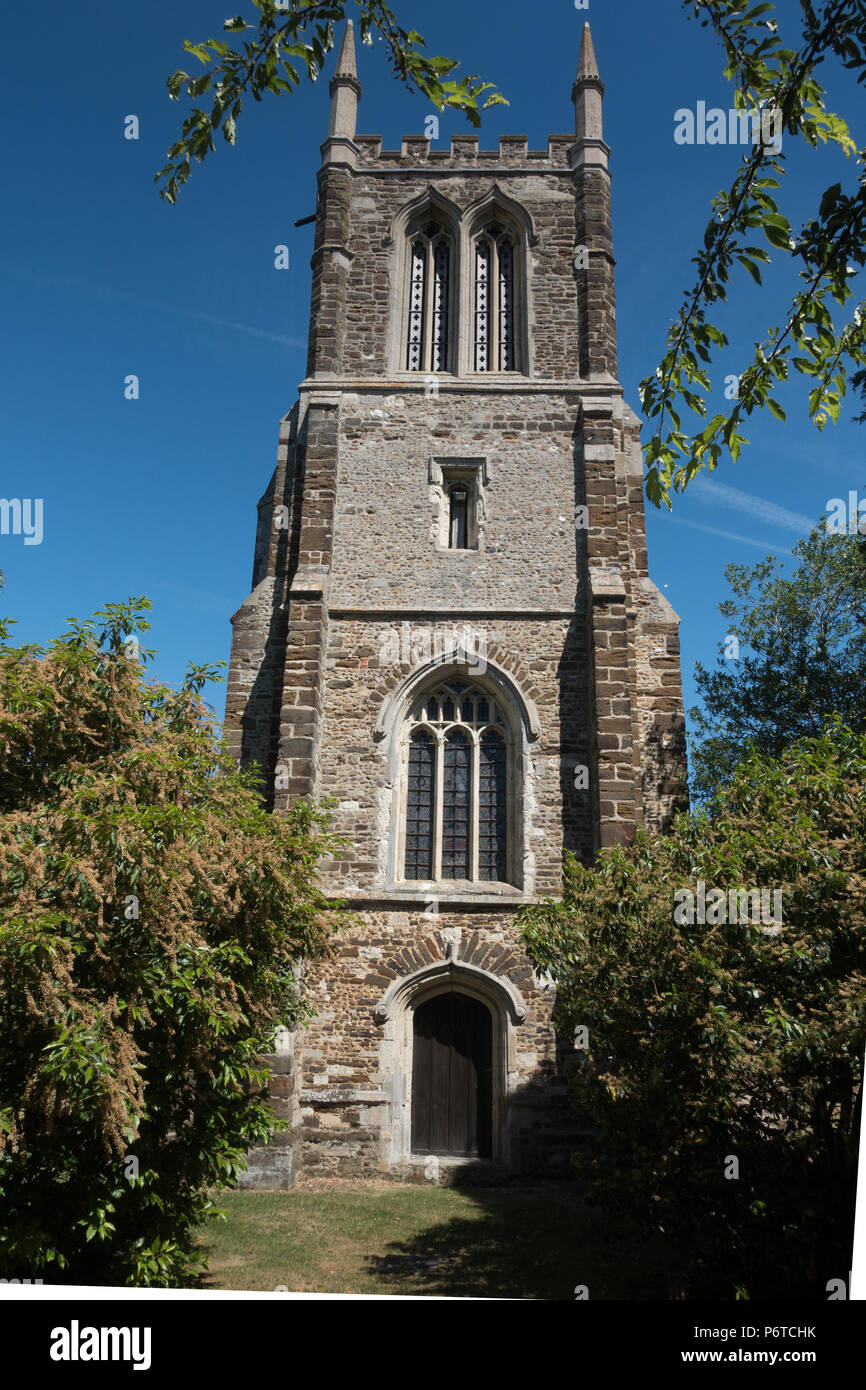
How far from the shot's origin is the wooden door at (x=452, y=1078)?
12102 mm

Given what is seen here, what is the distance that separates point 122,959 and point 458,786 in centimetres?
801

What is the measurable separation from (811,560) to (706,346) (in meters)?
19.3

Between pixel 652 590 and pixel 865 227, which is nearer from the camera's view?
pixel 865 227

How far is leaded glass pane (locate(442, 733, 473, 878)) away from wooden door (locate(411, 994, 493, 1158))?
1778mm

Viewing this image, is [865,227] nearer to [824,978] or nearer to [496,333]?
[824,978]

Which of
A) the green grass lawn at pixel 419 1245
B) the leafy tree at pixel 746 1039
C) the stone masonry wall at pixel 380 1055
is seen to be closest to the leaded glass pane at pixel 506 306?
the stone masonry wall at pixel 380 1055

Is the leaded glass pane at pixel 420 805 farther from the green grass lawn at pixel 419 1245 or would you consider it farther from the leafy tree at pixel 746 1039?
the leafy tree at pixel 746 1039

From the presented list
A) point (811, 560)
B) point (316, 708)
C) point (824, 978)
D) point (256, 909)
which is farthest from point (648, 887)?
point (811, 560)

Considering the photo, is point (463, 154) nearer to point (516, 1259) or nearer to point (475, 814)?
point (475, 814)

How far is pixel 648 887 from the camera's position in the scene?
7.15 meters

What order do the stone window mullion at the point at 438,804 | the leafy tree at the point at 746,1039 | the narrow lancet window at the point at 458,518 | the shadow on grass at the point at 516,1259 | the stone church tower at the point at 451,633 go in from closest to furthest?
the leafy tree at the point at 746,1039 < the shadow on grass at the point at 516,1259 < the stone church tower at the point at 451,633 < the stone window mullion at the point at 438,804 < the narrow lancet window at the point at 458,518

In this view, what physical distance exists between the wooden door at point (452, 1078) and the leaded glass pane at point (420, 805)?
180 centimetres

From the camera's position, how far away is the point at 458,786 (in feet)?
44.0

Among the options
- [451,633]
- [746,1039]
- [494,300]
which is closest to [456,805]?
[451,633]
